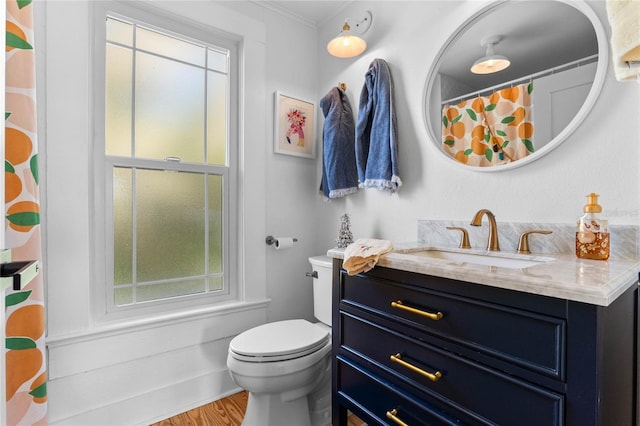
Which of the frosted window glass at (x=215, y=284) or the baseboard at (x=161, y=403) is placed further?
the frosted window glass at (x=215, y=284)

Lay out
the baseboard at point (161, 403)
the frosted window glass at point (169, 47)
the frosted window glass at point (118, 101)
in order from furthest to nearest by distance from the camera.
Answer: the frosted window glass at point (169, 47), the frosted window glass at point (118, 101), the baseboard at point (161, 403)

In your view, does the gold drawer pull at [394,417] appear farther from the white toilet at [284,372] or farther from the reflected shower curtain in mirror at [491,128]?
the reflected shower curtain in mirror at [491,128]

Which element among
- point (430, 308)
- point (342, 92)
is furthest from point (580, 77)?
point (342, 92)

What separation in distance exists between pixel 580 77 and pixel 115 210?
204 centimetres

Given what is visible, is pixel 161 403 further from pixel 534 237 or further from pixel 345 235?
pixel 534 237

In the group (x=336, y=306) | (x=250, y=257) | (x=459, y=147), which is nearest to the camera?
(x=336, y=306)

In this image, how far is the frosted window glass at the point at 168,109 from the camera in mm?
1695

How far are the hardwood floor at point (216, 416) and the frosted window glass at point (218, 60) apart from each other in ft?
6.27

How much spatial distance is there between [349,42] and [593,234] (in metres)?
1.49

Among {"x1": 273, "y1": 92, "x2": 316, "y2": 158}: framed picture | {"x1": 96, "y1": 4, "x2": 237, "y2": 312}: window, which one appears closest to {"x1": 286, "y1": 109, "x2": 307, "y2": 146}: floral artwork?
{"x1": 273, "y1": 92, "x2": 316, "y2": 158}: framed picture

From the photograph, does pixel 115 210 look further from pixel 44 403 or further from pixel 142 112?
pixel 44 403

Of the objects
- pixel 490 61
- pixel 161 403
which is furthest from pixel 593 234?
pixel 161 403

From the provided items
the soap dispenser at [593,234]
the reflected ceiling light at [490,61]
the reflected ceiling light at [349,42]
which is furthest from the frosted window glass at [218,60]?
the soap dispenser at [593,234]

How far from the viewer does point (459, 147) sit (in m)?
1.48
